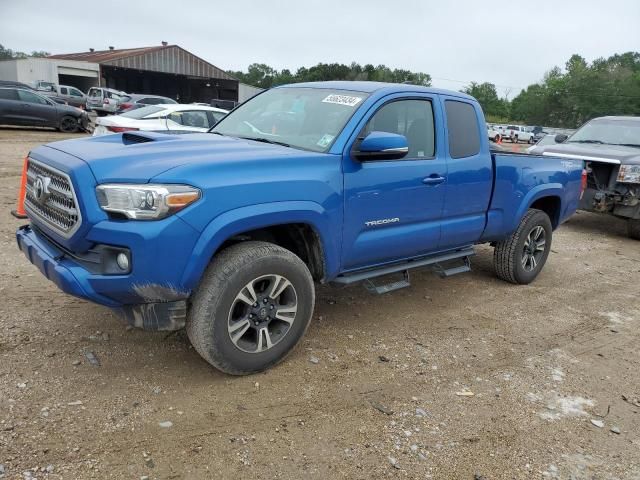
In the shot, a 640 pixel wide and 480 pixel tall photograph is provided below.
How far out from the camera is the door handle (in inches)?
161

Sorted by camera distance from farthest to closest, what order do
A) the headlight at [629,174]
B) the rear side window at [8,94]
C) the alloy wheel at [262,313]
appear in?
the rear side window at [8,94] < the headlight at [629,174] < the alloy wheel at [262,313]

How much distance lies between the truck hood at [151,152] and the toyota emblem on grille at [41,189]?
19 cm

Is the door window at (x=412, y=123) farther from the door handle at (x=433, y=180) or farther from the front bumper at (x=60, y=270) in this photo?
the front bumper at (x=60, y=270)

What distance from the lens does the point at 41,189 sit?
3199 mm

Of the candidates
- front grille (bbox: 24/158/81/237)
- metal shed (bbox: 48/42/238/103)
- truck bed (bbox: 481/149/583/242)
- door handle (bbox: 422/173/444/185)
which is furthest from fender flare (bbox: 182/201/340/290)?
metal shed (bbox: 48/42/238/103)

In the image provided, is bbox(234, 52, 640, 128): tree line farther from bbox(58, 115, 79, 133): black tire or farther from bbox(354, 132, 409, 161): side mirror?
bbox(354, 132, 409, 161): side mirror

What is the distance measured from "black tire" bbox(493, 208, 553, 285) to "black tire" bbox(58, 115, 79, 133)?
1723cm

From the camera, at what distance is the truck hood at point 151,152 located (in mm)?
2854

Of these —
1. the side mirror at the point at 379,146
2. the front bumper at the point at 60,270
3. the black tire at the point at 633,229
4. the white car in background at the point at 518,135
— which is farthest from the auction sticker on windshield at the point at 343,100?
the white car in background at the point at 518,135

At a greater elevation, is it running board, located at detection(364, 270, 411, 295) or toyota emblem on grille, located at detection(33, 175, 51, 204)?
toyota emblem on grille, located at detection(33, 175, 51, 204)

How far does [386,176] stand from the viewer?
379 centimetres

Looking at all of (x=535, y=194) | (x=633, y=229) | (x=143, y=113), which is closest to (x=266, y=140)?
(x=535, y=194)

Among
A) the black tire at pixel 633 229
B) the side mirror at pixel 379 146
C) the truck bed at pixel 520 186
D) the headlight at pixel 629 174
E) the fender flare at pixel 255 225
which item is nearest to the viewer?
the fender flare at pixel 255 225

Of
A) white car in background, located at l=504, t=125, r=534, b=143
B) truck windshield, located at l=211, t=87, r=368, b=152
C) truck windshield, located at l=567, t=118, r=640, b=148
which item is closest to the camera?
truck windshield, located at l=211, t=87, r=368, b=152
